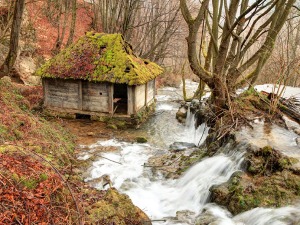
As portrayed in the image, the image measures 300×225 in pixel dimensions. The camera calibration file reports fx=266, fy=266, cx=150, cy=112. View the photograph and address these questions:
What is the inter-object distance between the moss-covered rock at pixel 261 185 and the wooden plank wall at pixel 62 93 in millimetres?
9010

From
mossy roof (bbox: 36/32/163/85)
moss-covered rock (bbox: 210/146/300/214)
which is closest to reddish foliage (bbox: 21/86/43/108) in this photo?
mossy roof (bbox: 36/32/163/85)

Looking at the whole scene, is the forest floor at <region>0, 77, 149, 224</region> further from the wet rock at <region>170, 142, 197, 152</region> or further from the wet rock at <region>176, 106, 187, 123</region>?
the wet rock at <region>176, 106, 187, 123</region>

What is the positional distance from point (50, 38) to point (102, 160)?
15.5 m

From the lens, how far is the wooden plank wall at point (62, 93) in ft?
42.2

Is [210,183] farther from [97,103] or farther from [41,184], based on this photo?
[97,103]

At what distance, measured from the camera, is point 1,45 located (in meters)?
13.9

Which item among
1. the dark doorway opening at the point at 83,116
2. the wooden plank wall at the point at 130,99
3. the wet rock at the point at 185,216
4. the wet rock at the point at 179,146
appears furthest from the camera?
the dark doorway opening at the point at 83,116

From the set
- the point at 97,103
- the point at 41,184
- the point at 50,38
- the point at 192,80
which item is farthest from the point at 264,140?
the point at 192,80

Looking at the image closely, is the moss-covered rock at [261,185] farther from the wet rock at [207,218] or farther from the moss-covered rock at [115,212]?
the moss-covered rock at [115,212]

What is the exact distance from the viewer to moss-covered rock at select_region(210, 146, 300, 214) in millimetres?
5094

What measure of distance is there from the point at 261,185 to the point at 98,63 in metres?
9.33

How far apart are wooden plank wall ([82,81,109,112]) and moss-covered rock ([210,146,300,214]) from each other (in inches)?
308

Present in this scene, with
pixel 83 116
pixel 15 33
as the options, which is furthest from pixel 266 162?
pixel 83 116

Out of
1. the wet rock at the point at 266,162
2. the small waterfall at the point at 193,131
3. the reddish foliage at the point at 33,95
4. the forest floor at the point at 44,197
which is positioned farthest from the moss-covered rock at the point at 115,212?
the reddish foliage at the point at 33,95
